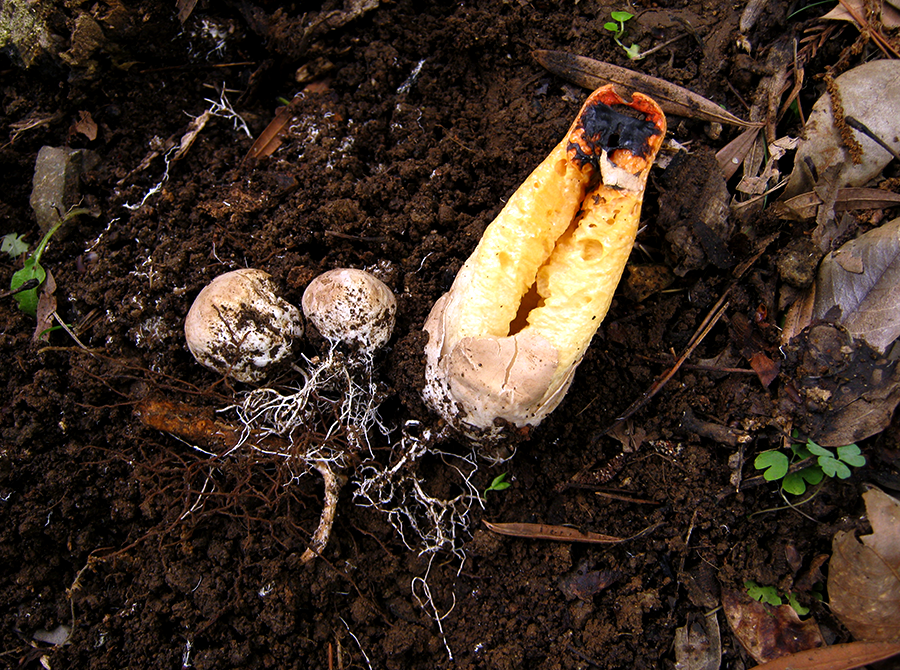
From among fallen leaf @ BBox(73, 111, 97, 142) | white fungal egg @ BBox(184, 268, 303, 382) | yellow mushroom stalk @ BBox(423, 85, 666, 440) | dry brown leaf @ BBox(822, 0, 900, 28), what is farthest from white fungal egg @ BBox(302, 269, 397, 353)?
dry brown leaf @ BBox(822, 0, 900, 28)

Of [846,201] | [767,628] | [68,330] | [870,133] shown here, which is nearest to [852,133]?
[870,133]

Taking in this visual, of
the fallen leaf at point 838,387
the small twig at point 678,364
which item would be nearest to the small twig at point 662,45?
the small twig at point 678,364

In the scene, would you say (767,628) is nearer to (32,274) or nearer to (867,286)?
(867,286)

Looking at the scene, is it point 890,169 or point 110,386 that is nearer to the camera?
point 890,169

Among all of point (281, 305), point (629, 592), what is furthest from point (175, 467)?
point (629, 592)

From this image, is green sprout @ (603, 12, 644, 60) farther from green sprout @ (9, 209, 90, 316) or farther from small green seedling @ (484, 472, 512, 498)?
green sprout @ (9, 209, 90, 316)

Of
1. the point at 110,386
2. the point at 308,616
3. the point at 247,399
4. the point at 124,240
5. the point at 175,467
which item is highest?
the point at 124,240

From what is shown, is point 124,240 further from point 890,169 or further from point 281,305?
point 890,169
